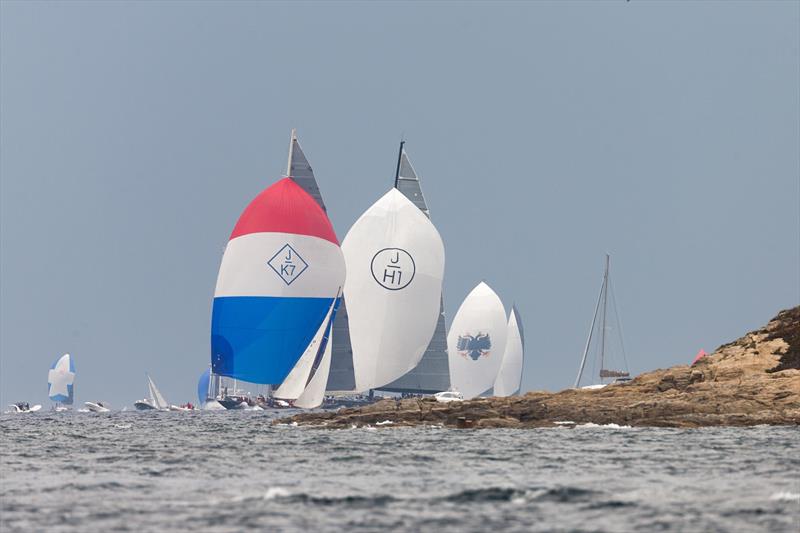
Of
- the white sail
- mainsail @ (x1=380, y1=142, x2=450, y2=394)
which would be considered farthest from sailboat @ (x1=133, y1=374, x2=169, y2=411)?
mainsail @ (x1=380, y1=142, x2=450, y2=394)

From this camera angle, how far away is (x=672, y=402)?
50.2 metres

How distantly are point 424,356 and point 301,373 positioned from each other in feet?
93.5

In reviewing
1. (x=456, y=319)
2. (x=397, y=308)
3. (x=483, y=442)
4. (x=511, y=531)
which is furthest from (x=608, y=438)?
(x=456, y=319)

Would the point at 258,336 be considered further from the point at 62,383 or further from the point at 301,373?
the point at 62,383

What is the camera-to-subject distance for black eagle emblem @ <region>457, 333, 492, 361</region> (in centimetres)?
11612

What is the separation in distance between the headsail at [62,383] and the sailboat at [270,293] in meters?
116

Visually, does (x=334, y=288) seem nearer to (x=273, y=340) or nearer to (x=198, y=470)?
(x=273, y=340)

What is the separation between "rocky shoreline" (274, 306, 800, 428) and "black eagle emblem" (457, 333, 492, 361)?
181ft

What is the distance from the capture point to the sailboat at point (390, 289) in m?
77.4

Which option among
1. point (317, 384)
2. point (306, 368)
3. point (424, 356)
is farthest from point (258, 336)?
point (424, 356)

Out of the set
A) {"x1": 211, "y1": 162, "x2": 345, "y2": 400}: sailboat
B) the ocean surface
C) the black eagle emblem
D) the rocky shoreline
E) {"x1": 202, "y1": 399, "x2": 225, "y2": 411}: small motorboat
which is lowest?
the ocean surface

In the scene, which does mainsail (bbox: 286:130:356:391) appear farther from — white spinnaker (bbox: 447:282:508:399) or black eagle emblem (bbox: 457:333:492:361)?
black eagle emblem (bbox: 457:333:492:361)

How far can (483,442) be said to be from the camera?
39.2 m

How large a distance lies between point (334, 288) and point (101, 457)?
2844cm
